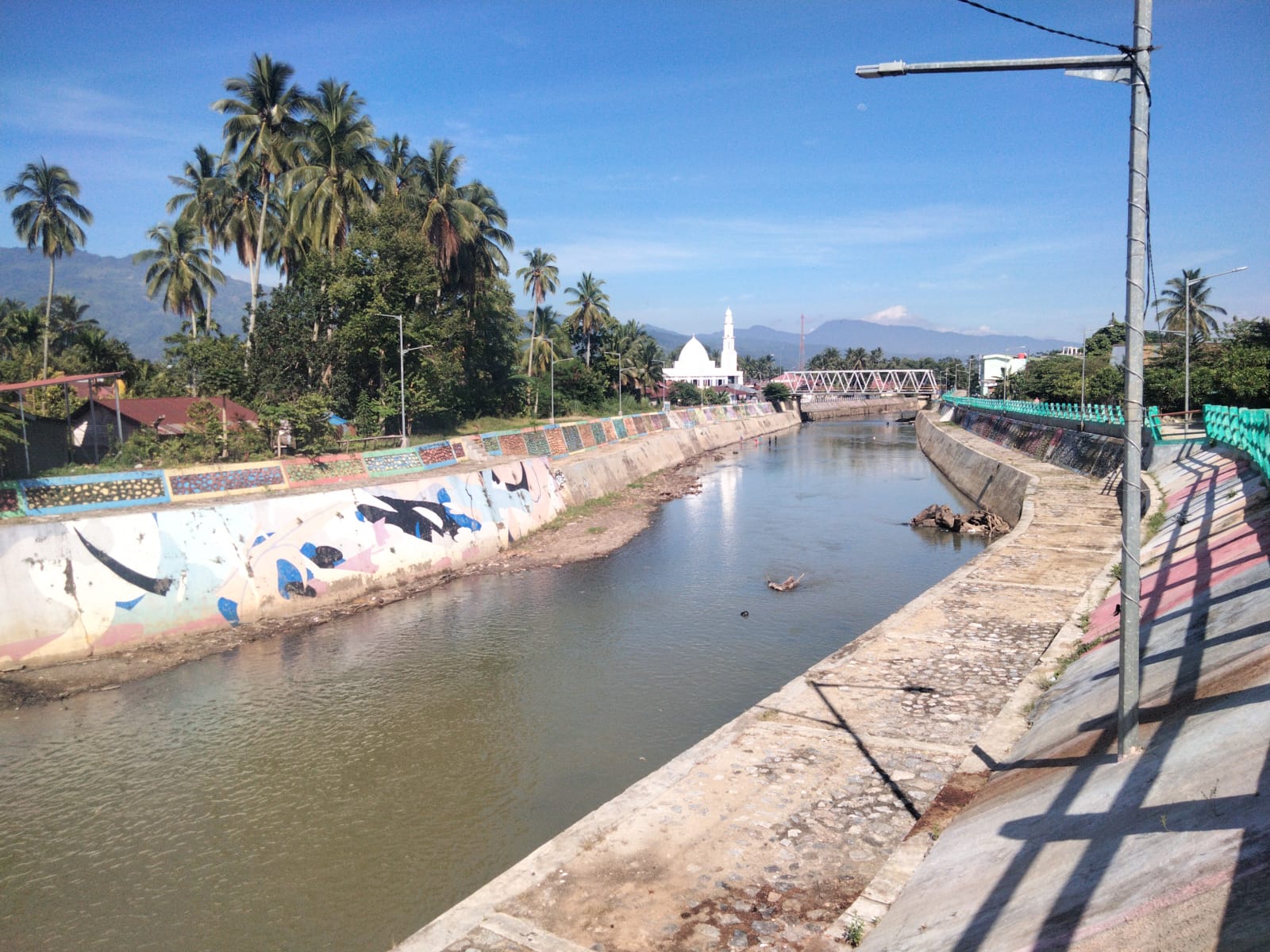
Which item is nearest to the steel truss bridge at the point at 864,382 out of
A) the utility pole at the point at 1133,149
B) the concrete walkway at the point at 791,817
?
the concrete walkway at the point at 791,817

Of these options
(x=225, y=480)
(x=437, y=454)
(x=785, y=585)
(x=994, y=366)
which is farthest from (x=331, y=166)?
(x=994, y=366)

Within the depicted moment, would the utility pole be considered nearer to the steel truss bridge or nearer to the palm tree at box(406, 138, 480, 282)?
the palm tree at box(406, 138, 480, 282)

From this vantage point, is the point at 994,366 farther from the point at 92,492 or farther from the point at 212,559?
the point at 92,492

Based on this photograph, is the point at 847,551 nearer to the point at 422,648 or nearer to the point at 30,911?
the point at 422,648

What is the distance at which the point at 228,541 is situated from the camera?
65.8ft

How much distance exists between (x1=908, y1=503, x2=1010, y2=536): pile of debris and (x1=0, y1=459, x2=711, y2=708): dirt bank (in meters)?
11.6

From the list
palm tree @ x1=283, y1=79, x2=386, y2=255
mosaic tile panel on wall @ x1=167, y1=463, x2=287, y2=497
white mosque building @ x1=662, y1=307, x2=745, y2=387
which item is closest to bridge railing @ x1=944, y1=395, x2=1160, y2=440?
mosaic tile panel on wall @ x1=167, y1=463, x2=287, y2=497

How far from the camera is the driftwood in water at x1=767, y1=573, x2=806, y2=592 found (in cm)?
2317

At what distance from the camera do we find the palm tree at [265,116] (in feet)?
135

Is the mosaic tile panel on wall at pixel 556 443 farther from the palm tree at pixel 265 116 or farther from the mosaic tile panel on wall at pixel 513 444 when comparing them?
the palm tree at pixel 265 116

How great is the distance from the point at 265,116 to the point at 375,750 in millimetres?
39198

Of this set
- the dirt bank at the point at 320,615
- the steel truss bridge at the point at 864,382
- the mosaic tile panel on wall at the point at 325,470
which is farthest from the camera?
the steel truss bridge at the point at 864,382

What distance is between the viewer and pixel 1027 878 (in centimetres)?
607

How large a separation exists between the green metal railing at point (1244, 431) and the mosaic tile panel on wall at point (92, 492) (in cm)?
2364
